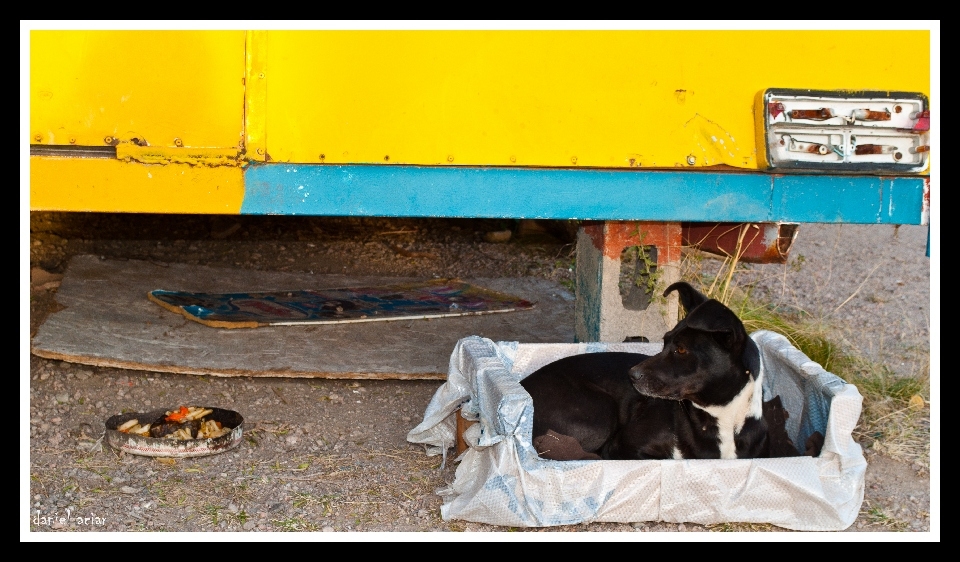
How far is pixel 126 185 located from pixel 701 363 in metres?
2.34

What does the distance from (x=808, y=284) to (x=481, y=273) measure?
2285 mm

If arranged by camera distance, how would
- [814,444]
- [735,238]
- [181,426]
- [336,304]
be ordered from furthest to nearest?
[336,304], [735,238], [181,426], [814,444]

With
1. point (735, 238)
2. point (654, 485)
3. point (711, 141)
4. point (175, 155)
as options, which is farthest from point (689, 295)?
point (175, 155)

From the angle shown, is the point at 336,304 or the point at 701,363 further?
the point at 336,304

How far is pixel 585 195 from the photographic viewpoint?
4.07m

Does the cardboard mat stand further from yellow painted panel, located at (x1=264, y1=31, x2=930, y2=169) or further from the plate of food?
yellow painted panel, located at (x1=264, y1=31, x2=930, y2=169)

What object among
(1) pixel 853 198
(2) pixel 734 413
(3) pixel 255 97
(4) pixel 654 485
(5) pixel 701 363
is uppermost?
(3) pixel 255 97

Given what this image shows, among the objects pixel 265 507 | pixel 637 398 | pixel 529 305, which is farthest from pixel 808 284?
pixel 265 507

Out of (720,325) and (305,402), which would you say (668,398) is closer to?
(720,325)

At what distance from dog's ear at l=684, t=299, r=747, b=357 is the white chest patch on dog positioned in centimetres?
17

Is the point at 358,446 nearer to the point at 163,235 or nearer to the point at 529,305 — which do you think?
the point at 529,305

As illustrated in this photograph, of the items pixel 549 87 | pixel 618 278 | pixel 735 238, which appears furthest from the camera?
pixel 735 238

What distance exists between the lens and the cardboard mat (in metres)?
4.67

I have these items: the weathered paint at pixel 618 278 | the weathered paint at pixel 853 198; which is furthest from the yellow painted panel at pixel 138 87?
the weathered paint at pixel 853 198
